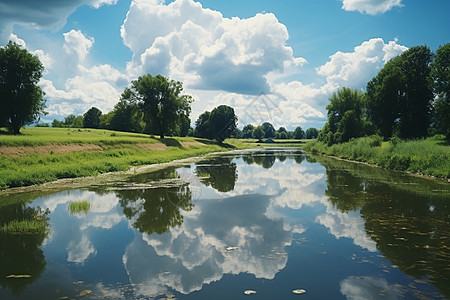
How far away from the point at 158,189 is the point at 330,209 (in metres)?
9.25

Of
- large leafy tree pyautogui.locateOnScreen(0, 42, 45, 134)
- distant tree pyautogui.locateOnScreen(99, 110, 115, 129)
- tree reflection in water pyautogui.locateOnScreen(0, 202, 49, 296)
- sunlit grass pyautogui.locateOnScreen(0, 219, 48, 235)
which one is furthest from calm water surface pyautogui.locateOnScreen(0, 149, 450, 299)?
distant tree pyautogui.locateOnScreen(99, 110, 115, 129)

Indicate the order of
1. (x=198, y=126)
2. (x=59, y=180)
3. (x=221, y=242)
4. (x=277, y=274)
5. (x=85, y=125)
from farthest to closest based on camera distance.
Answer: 1. (x=85, y=125)
2. (x=198, y=126)
3. (x=59, y=180)
4. (x=221, y=242)
5. (x=277, y=274)

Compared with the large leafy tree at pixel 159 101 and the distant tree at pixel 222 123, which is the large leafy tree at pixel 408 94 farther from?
the distant tree at pixel 222 123

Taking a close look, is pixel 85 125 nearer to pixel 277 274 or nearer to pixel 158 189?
pixel 158 189

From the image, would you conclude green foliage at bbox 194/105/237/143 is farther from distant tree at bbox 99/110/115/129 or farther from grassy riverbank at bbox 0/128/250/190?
grassy riverbank at bbox 0/128/250/190

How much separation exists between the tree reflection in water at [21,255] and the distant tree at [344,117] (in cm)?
5685

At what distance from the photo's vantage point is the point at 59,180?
19531 millimetres

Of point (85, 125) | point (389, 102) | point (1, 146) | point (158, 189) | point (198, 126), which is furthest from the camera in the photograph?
point (85, 125)

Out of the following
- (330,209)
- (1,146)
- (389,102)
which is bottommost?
(330,209)

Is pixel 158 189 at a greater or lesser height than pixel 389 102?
lesser

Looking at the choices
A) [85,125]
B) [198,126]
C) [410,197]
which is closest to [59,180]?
[410,197]

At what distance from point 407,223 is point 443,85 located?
32616 millimetres

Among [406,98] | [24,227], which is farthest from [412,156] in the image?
[24,227]

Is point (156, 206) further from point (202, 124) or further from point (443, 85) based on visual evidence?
point (202, 124)
